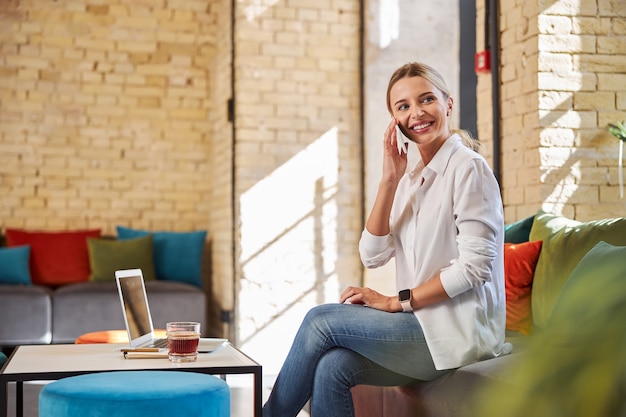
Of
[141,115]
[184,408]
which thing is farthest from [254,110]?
[184,408]

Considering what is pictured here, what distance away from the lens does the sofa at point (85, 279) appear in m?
5.55

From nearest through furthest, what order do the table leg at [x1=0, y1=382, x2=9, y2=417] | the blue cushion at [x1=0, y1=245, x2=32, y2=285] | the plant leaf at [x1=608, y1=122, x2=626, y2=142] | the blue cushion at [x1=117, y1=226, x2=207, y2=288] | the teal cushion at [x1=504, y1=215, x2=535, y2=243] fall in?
the table leg at [x1=0, y1=382, x2=9, y2=417] → the teal cushion at [x1=504, y1=215, x2=535, y2=243] → the plant leaf at [x1=608, y1=122, x2=626, y2=142] → the blue cushion at [x1=0, y1=245, x2=32, y2=285] → the blue cushion at [x1=117, y1=226, x2=207, y2=288]

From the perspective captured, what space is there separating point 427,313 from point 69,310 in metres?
3.99

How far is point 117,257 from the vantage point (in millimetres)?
6016

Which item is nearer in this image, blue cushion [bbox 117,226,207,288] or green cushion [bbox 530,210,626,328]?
green cushion [bbox 530,210,626,328]

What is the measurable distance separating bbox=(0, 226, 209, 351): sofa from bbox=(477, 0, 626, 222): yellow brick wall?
9.66ft

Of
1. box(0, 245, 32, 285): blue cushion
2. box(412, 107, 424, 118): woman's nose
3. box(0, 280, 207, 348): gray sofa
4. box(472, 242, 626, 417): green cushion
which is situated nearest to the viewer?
box(472, 242, 626, 417): green cushion

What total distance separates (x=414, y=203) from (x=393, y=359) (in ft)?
1.65

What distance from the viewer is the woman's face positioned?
2.44 m

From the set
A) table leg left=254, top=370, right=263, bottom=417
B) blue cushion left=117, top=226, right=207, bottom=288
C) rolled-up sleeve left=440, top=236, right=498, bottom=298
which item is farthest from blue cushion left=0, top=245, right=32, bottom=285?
rolled-up sleeve left=440, top=236, right=498, bottom=298

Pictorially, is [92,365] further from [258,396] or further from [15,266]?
[15,266]

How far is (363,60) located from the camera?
5816mm

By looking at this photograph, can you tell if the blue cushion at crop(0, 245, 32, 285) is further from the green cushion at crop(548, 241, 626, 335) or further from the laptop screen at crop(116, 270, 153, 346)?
the green cushion at crop(548, 241, 626, 335)

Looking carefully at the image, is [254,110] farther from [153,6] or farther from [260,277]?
[153,6]
